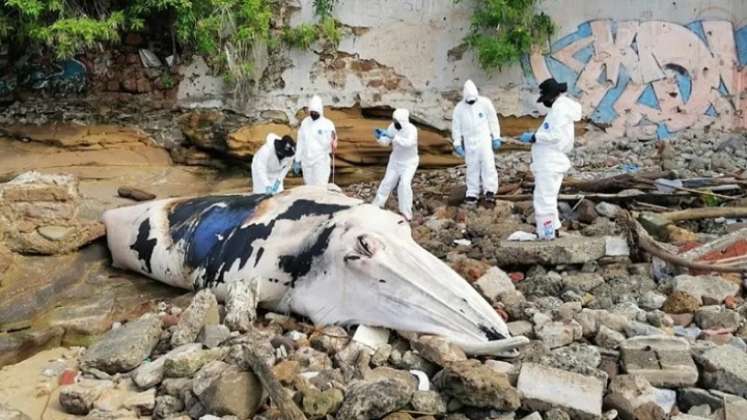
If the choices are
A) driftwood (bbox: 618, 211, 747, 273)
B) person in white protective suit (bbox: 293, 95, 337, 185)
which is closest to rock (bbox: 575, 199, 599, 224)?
driftwood (bbox: 618, 211, 747, 273)

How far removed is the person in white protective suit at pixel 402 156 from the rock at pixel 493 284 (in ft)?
10.5

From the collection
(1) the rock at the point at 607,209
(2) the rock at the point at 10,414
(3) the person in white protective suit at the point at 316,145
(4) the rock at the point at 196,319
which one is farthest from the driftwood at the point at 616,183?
(2) the rock at the point at 10,414

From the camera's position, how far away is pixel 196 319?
5543 millimetres

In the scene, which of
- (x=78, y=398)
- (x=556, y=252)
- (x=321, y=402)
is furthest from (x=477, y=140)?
(x=78, y=398)

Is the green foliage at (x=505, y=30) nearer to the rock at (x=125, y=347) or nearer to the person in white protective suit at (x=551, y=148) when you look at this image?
the person in white protective suit at (x=551, y=148)

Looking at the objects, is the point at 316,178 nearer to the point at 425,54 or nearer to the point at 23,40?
the point at 425,54

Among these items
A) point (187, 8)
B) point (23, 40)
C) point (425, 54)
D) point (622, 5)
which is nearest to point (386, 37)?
point (425, 54)

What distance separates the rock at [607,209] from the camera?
8219mm

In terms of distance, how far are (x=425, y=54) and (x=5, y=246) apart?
7939mm

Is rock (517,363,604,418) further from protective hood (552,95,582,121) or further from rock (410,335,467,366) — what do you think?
protective hood (552,95,582,121)

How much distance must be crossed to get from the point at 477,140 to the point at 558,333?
16.2 feet

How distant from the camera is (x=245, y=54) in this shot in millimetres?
12273

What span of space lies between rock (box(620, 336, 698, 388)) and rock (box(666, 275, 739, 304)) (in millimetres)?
1005

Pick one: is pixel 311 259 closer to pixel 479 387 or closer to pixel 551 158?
pixel 479 387
